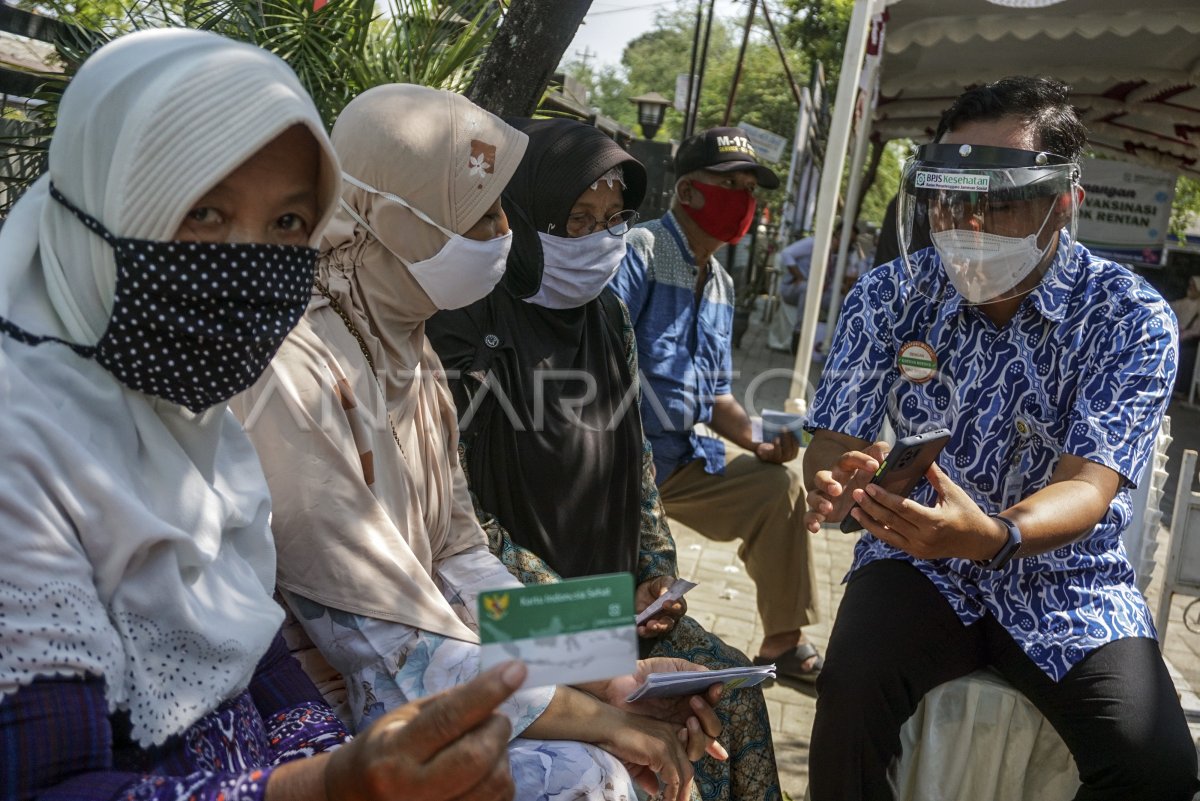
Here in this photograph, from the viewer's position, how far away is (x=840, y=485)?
2.51 m

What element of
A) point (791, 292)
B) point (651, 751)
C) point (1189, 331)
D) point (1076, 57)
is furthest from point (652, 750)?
point (1189, 331)

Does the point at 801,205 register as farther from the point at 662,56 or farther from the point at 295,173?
the point at 662,56

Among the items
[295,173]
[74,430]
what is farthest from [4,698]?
[295,173]

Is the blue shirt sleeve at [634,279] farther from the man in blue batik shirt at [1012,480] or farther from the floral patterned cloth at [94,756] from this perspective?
the floral patterned cloth at [94,756]

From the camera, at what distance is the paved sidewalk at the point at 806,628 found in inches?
152

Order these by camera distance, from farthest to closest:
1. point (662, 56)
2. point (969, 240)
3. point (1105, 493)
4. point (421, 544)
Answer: point (662, 56)
point (969, 240)
point (1105, 493)
point (421, 544)

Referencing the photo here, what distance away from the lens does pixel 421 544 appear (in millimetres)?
2244

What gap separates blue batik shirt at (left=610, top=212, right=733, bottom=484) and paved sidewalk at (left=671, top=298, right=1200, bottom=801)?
987 millimetres

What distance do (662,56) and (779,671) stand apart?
239ft

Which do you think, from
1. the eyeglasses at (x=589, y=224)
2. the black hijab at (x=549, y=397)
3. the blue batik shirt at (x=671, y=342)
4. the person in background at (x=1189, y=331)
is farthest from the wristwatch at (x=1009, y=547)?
the person in background at (x=1189, y=331)

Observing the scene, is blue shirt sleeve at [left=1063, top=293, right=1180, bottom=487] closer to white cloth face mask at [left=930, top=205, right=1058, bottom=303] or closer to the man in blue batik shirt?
the man in blue batik shirt

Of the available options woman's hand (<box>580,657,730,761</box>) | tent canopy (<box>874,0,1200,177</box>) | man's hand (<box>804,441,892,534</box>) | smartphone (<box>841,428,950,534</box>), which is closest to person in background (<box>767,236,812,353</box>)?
tent canopy (<box>874,0,1200,177</box>)

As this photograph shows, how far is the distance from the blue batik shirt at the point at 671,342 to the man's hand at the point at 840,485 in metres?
1.67

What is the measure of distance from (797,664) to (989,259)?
7.79 feet
